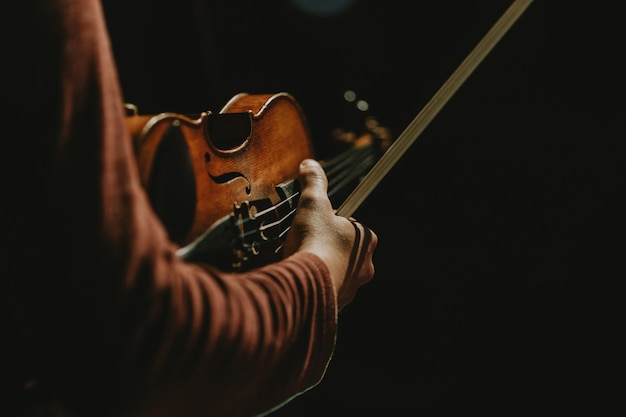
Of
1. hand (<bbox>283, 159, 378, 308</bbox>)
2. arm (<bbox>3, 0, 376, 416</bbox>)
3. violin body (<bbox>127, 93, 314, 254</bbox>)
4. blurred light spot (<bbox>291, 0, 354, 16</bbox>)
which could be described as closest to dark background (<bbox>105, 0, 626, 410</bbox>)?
blurred light spot (<bbox>291, 0, 354, 16</bbox>)

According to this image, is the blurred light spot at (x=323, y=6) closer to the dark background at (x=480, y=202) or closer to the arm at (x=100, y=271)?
the dark background at (x=480, y=202)

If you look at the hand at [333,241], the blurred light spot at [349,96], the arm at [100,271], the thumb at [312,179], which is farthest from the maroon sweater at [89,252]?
the blurred light spot at [349,96]

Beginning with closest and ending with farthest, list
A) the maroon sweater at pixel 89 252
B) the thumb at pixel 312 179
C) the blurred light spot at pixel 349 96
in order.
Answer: the maroon sweater at pixel 89 252 → the thumb at pixel 312 179 → the blurred light spot at pixel 349 96

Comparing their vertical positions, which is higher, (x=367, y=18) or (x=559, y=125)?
(x=367, y=18)

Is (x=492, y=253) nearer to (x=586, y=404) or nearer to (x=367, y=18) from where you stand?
(x=586, y=404)

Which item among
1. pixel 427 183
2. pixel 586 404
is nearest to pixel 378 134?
pixel 427 183

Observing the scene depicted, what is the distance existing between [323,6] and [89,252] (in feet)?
4.19

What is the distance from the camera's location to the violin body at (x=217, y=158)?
1.44 ft

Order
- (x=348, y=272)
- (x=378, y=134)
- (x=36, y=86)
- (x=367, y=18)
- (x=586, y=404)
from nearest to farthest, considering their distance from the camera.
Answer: (x=36, y=86) < (x=348, y=272) < (x=586, y=404) < (x=378, y=134) < (x=367, y=18)

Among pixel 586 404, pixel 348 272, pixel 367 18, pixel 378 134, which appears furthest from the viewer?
pixel 367 18

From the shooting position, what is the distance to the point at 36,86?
0.35 metres

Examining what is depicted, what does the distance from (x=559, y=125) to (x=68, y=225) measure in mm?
1242

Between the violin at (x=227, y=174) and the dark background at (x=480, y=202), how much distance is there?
430mm

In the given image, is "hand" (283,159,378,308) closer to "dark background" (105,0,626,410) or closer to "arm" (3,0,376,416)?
"arm" (3,0,376,416)
